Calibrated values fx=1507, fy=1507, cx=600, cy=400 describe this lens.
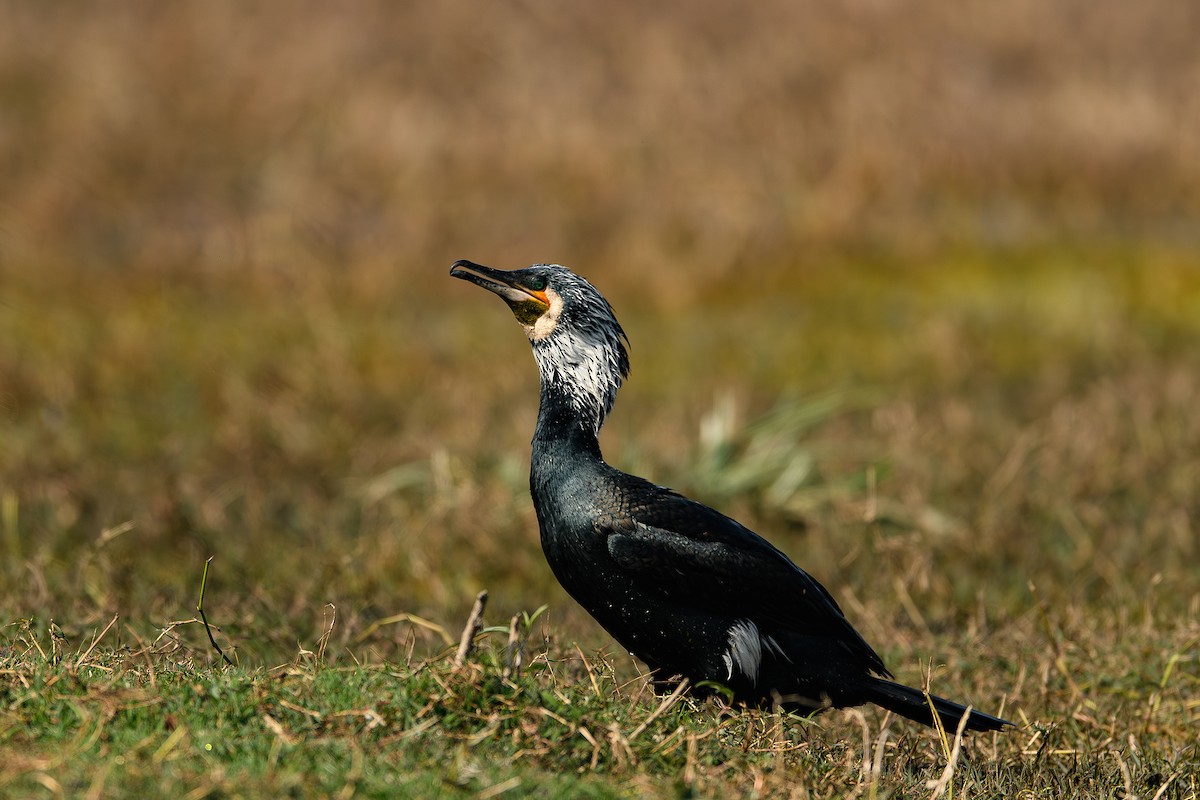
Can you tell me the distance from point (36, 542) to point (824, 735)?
11.9ft

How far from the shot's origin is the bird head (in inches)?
167

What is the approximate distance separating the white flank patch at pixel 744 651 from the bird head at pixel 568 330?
2.29ft

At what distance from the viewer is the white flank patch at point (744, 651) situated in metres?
3.91

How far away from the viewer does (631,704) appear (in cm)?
349

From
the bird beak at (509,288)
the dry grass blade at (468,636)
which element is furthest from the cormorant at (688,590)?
the dry grass blade at (468,636)

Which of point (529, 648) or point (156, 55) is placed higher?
point (156, 55)

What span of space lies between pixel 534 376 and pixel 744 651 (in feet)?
16.6

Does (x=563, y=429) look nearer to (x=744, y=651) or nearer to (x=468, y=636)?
(x=744, y=651)

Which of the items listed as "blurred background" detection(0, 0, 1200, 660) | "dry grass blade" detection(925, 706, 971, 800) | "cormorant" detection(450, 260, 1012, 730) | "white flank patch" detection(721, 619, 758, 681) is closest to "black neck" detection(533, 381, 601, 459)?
"cormorant" detection(450, 260, 1012, 730)

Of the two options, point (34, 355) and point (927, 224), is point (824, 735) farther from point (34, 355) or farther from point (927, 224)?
point (927, 224)

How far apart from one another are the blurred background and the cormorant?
3.86ft

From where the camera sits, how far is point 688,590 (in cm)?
392

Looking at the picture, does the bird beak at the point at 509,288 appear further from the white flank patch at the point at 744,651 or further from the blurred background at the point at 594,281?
the blurred background at the point at 594,281

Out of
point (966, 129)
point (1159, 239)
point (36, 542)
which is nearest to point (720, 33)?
point (966, 129)
